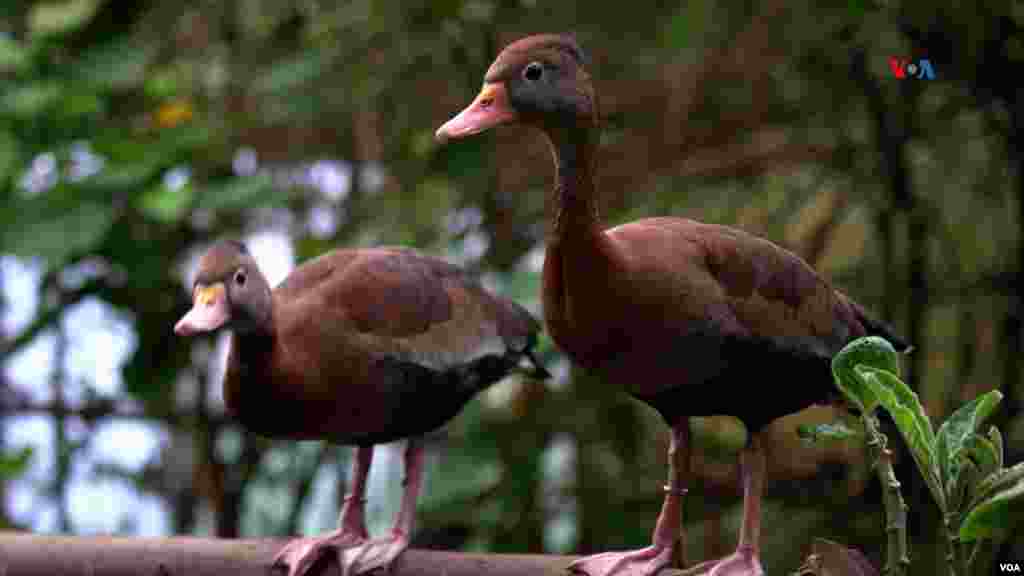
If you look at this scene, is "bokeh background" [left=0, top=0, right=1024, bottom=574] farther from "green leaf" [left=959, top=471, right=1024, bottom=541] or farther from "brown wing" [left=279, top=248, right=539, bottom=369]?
"green leaf" [left=959, top=471, right=1024, bottom=541]

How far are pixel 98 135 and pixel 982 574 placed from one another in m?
1.93

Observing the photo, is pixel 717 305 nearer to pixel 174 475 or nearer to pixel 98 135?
pixel 98 135

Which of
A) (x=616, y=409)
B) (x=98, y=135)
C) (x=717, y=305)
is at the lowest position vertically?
(x=616, y=409)

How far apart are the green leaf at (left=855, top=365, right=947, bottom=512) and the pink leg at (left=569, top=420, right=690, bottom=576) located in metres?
0.36

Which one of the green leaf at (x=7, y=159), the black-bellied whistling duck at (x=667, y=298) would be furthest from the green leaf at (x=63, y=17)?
the black-bellied whistling duck at (x=667, y=298)

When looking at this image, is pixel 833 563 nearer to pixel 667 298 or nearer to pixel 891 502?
pixel 891 502

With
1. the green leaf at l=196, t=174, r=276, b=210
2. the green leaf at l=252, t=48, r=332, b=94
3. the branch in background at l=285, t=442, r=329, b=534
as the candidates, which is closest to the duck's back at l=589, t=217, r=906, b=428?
the green leaf at l=252, t=48, r=332, b=94

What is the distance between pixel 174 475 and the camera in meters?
3.69

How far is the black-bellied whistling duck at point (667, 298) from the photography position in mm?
1321

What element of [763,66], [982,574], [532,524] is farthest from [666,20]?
[982,574]

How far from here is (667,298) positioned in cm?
134

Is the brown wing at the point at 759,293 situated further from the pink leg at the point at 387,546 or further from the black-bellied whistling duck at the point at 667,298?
the pink leg at the point at 387,546

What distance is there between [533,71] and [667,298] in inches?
9.0

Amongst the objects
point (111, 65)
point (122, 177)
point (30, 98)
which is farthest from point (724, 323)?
point (111, 65)
